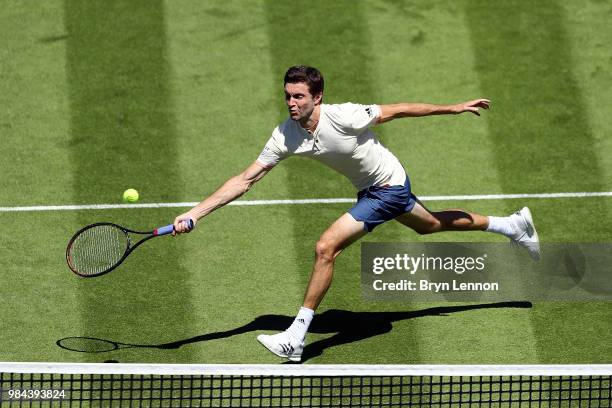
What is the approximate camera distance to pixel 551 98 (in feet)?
54.4

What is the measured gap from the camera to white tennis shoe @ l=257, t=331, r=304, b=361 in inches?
489

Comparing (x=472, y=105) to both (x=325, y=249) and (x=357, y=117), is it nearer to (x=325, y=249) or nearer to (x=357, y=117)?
(x=357, y=117)

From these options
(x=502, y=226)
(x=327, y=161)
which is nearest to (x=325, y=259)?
(x=327, y=161)

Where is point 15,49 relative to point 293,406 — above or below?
above

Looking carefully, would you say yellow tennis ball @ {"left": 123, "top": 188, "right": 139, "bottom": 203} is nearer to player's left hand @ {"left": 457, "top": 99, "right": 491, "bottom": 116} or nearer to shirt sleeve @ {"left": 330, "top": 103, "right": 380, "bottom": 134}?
shirt sleeve @ {"left": 330, "top": 103, "right": 380, "bottom": 134}

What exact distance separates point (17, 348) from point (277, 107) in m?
4.98

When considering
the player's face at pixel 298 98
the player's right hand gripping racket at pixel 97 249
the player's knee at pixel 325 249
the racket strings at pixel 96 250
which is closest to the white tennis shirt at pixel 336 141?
the player's face at pixel 298 98

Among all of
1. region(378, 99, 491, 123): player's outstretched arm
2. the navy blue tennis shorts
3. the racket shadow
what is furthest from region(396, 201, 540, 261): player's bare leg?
region(378, 99, 491, 123): player's outstretched arm

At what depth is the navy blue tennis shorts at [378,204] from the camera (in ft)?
41.8

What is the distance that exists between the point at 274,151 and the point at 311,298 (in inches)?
52.3

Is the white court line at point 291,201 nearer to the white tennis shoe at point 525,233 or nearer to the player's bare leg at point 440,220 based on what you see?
the white tennis shoe at point 525,233

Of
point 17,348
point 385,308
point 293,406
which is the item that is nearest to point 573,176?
point 385,308

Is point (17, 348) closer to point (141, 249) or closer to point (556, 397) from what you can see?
point (141, 249)

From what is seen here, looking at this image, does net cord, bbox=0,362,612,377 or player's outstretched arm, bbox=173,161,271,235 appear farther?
player's outstretched arm, bbox=173,161,271,235
